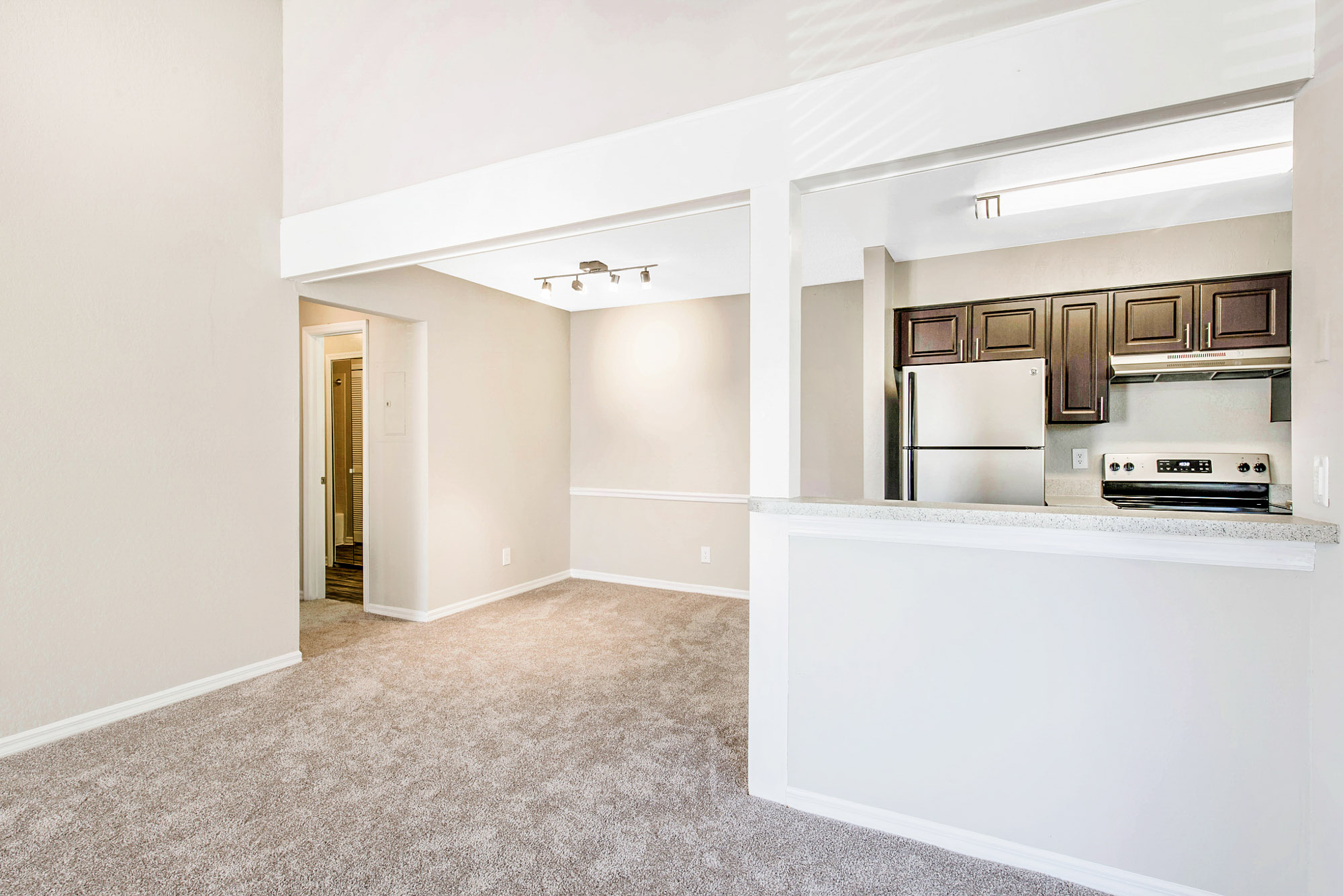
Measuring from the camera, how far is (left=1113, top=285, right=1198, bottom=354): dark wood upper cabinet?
3.47 metres

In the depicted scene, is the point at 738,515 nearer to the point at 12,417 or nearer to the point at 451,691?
the point at 451,691

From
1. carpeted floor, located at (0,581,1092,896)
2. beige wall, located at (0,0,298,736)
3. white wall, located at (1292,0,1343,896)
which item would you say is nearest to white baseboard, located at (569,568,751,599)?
carpeted floor, located at (0,581,1092,896)

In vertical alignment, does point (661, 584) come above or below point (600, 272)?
below

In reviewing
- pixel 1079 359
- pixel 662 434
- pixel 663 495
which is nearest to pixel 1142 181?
pixel 1079 359

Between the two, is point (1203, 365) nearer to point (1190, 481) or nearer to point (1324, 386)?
point (1190, 481)

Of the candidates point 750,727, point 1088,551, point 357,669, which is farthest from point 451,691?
point 1088,551

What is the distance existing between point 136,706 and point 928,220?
4415 mm

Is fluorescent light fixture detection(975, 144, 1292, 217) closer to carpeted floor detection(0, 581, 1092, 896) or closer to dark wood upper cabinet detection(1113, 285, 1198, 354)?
dark wood upper cabinet detection(1113, 285, 1198, 354)

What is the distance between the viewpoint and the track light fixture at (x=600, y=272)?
4.05 meters

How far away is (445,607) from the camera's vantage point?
429 centimetres

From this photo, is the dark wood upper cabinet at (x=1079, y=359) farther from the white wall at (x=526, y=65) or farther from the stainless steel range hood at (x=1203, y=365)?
the white wall at (x=526, y=65)

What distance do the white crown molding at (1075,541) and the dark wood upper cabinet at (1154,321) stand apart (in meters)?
2.50

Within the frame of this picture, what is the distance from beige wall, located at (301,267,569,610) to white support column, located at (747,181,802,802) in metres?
2.66

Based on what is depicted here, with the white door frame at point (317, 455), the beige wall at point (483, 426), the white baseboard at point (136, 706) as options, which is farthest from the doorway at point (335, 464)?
the white baseboard at point (136, 706)
